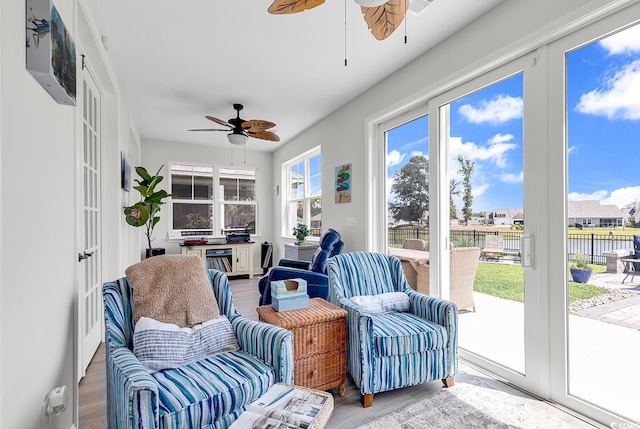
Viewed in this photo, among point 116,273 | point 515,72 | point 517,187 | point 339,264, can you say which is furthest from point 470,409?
point 116,273

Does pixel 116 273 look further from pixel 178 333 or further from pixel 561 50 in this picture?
pixel 561 50

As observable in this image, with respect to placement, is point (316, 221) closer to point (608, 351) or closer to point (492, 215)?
point (492, 215)

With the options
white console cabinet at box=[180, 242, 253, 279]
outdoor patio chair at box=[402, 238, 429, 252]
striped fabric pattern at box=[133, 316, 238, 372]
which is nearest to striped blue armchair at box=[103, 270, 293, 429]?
striped fabric pattern at box=[133, 316, 238, 372]

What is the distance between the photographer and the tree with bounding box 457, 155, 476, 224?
2.60 metres

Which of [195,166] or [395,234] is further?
[195,166]

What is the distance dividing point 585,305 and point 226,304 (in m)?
2.16

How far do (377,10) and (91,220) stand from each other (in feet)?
8.36

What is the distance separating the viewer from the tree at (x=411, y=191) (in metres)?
3.05

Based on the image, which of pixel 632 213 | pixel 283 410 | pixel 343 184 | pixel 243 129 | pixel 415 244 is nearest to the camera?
pixel 283 410

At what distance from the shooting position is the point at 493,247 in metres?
2.43

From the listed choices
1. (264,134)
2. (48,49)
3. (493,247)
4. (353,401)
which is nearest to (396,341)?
(353,401)

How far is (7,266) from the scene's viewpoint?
3.28 feet

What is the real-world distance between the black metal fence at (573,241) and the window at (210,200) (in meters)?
4.31

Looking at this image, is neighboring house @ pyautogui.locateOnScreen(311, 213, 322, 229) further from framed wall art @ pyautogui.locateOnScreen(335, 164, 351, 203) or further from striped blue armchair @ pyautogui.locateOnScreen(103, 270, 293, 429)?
striped blue armchair @ pyautogui.locateOnScreen(103, 270, 293, 429)
